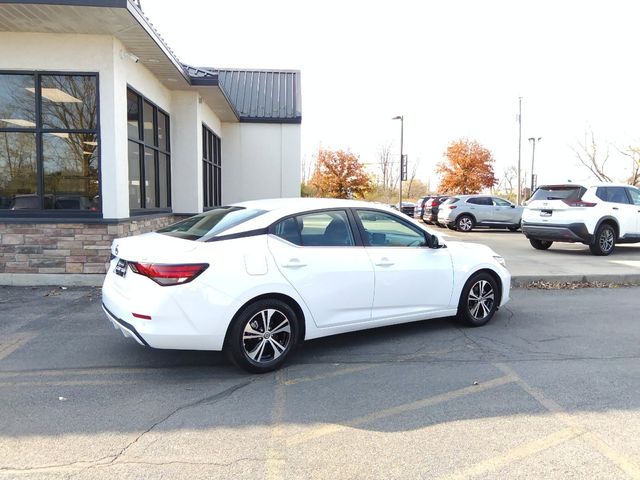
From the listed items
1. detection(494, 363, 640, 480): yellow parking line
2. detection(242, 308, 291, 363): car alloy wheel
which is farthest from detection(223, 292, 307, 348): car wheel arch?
detection(494, 363, 640, 480): yellow parking line

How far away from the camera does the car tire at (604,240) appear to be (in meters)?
12.0

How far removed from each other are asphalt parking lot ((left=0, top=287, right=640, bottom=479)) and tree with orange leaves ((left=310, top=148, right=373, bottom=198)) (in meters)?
30.4

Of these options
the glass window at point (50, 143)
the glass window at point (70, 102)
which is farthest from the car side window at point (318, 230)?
the glass window at point (70, 102)

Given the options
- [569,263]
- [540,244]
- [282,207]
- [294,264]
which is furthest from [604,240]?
[294,264]

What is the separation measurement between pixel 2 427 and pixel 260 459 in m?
1.82

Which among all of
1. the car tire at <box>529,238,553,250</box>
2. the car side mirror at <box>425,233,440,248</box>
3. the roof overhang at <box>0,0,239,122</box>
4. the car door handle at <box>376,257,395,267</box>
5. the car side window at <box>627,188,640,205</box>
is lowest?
the car tire at <box>529,238,553,250</box>

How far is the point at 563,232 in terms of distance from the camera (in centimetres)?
1203

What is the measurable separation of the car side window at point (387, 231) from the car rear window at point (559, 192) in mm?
8307

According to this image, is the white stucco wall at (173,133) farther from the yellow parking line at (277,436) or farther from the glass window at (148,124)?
the yellow parking line at (277,436)

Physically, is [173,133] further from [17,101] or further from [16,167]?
[16,167]

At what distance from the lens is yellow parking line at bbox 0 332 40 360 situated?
16.2ft

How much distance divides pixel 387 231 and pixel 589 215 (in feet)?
28.3

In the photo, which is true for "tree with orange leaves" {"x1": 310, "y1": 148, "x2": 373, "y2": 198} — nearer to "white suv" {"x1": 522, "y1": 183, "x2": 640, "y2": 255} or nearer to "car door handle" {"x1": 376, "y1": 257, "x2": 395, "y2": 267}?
"white suv" {"x1": 522, "y1": 183, "x2": 640, "y2": 255}

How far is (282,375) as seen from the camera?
443 centimetres
